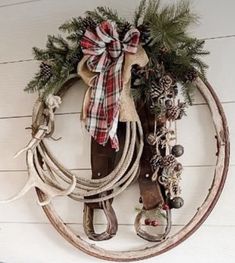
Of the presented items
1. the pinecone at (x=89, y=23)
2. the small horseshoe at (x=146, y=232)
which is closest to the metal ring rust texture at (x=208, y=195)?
the small horseshoe at (x=146, y=232)

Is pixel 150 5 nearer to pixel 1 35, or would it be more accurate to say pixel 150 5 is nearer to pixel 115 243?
pixel 1 35

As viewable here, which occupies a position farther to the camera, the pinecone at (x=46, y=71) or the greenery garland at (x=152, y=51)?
the pinecone at (x=46, y=71)

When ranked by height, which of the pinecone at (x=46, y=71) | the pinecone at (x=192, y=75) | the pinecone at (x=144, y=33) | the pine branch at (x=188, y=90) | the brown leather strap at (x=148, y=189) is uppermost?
the pinecone at (x=144, y=33)

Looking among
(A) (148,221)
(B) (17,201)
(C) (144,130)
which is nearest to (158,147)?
(C) (144,130)

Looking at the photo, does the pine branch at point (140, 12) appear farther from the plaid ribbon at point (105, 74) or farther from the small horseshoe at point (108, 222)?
the small horseshoe at point (108, 222)

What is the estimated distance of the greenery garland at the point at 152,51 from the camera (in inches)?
43.0

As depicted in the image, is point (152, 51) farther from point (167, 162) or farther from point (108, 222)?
point (108, 222)

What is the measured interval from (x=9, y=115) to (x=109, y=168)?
0.41 metres

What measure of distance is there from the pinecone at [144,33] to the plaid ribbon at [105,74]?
0.04 m

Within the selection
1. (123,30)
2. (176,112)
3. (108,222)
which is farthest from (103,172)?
(123,30)

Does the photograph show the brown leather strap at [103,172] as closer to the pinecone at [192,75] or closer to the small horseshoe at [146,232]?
the small horseshoe at [146,232]

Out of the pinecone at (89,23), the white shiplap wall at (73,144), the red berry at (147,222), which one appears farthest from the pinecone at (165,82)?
the red berry at (147,222)

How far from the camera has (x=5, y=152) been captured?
138 cm

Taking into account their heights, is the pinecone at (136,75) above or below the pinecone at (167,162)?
above
